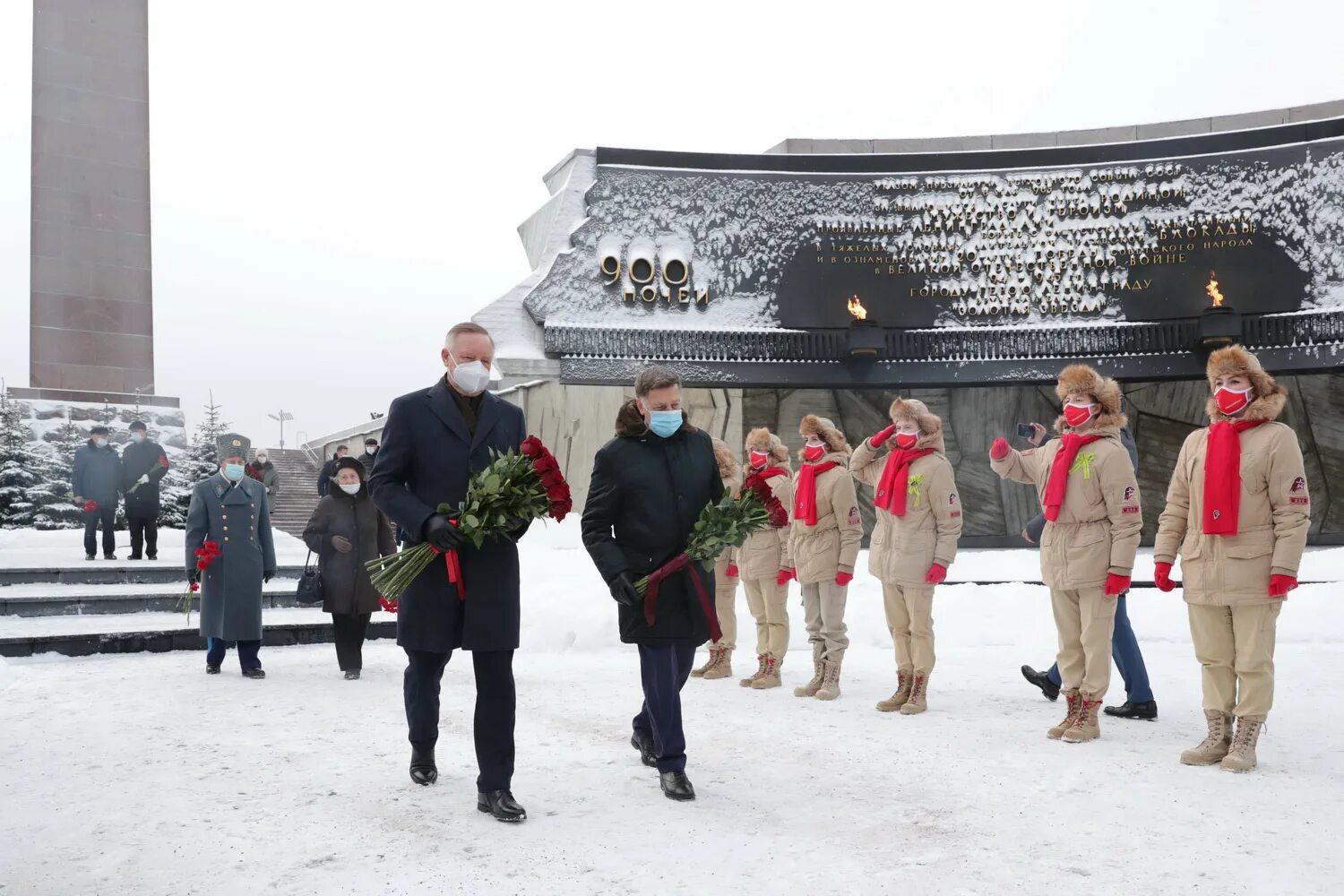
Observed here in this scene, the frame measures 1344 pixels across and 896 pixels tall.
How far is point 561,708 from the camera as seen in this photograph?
7.09 metres

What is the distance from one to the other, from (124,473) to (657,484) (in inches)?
497

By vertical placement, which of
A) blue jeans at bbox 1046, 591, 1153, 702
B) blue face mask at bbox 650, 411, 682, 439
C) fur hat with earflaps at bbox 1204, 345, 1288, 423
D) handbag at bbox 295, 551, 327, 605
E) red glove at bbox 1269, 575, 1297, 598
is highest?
fur hat with earflaps at bbox 1204, 345, 1288, 423

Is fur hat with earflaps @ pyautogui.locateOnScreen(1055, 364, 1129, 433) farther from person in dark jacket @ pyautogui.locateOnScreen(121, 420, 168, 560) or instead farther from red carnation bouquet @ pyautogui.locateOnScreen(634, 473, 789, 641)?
person in dark jacket @ pyautogui.locateOnScreen(121, 420, 168, 560)

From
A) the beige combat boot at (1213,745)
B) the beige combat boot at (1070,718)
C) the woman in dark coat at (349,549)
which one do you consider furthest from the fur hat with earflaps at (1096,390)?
the woman in dark coat at (349,549)

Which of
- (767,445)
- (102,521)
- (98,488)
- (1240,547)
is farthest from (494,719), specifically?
(98,488)

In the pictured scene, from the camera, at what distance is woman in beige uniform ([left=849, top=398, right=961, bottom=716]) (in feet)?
22.8

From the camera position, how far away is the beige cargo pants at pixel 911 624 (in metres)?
6.92

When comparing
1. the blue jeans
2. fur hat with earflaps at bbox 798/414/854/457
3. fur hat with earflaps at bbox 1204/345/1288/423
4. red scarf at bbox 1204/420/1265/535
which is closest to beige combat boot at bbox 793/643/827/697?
fur hat with earflaps at bbox 798/414/854/457

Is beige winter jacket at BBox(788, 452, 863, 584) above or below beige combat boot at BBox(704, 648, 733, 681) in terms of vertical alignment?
above

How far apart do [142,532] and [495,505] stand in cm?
1269

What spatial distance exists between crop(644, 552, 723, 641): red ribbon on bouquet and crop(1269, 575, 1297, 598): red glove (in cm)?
260

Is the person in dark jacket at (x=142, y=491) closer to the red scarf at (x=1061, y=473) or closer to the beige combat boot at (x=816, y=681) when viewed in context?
the beige combat boot at (x=816, y=681)

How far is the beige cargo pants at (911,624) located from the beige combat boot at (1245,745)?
6.44 feet

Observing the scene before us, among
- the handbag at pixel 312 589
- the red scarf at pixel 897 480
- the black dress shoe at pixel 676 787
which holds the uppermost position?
the red scarf at pixel 897 480
